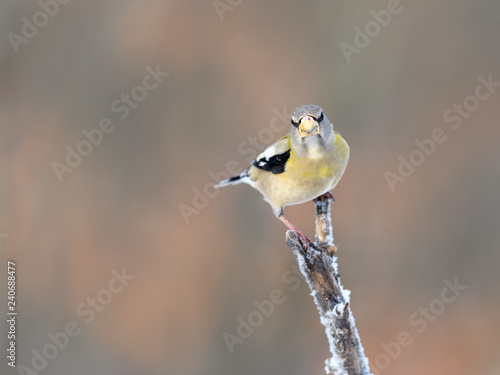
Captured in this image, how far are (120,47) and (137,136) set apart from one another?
4.03ft

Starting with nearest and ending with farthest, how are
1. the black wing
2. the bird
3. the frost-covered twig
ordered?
1. the frost-covered twig
2. the bird
3. the black wing

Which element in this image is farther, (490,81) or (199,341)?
(199,341)

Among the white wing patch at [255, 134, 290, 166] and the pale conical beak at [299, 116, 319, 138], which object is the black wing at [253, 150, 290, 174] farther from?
the pale conical beak at [299, 116, 319, 138]

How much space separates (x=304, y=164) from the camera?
206cm

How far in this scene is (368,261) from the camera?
685 centimetres

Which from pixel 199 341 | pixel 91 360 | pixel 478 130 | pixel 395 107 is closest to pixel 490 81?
pixel 478 130

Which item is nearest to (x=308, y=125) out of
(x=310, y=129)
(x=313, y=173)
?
A: (x=310, y=129)

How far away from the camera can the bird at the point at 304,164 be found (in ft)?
6.30

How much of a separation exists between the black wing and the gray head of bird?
Answer: 0.18 m

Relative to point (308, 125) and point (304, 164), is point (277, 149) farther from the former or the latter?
point (308, 125)

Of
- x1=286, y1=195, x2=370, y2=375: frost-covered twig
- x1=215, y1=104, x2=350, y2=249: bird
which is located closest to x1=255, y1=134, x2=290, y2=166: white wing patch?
x1=215, y1=104, x2=350, y2=249: bird

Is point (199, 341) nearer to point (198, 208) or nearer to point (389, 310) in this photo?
point (198, 208)

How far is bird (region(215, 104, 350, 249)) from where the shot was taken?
192 cm

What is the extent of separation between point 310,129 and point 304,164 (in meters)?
0.47
